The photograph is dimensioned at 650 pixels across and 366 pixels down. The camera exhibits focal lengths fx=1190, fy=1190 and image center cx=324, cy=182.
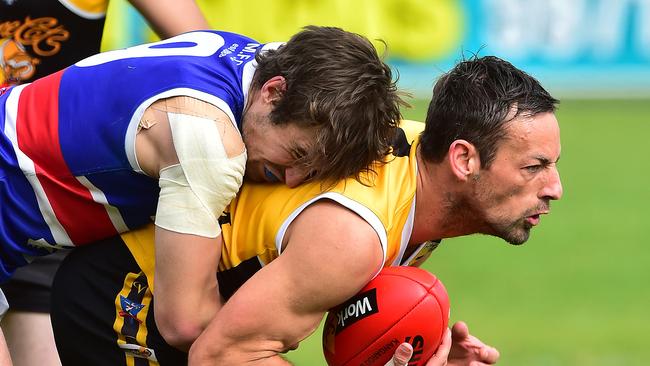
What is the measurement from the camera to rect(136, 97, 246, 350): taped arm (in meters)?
3.95

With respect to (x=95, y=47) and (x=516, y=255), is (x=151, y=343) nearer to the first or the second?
(x=95, y=47)

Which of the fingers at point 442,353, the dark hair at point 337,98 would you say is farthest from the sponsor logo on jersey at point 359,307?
the dark hair at point 337,98

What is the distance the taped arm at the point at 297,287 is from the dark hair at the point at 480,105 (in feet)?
1.71

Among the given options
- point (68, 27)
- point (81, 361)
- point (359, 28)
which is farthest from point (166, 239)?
point (359, 28)

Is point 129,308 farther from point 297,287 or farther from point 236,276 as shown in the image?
point 297,287

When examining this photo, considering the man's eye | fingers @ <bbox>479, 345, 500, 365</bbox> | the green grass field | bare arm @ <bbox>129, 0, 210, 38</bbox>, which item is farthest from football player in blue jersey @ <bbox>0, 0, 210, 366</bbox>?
the green grass field

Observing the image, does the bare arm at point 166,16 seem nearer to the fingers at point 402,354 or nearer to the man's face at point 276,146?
the man's face at point 276,146

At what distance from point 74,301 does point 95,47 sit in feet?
3.82

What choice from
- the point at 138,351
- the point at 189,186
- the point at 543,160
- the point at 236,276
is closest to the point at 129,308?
the point at 138,351

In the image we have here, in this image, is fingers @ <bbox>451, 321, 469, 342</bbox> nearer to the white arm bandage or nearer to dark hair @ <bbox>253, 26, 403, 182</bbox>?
Result: dark hair @ <bbox>253, 26, 403, 182</bbox>

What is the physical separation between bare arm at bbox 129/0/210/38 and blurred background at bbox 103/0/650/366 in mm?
2537

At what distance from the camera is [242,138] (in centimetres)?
409

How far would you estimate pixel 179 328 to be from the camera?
162 inches

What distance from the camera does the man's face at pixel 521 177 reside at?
166 inches
